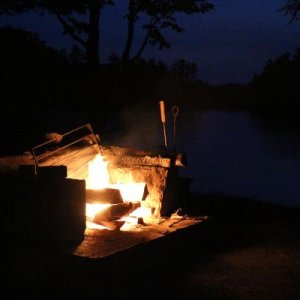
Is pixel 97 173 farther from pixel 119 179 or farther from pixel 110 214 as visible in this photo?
pixel 110 214

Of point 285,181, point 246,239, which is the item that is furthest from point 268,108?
point 246,239

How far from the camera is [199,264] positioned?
6047mm

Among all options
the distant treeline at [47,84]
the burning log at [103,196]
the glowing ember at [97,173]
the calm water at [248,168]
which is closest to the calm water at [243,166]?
the calm water at [248,168]

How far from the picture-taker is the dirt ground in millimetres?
5055

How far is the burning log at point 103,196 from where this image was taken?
21.0ft

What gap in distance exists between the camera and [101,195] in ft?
21.1

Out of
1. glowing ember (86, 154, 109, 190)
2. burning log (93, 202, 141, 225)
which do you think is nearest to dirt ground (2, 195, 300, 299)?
burning log (93, 202, 141, 225)

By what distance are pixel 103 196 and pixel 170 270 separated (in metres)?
1.29

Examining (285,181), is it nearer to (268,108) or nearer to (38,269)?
(38,269)

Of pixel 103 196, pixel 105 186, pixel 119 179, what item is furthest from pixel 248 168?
pixel 103 196

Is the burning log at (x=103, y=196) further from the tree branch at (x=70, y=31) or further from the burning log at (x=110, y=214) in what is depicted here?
the tree branch at (x=70, y=31)

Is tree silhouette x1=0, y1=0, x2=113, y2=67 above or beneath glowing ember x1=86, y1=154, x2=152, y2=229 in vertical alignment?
above

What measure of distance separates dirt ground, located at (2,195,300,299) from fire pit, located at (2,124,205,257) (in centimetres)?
16

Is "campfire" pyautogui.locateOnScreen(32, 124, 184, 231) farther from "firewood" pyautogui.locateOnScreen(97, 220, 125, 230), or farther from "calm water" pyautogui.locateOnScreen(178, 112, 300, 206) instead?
"calm water" pyautogui.locateOnScreen(178, 112, 300, 206)
